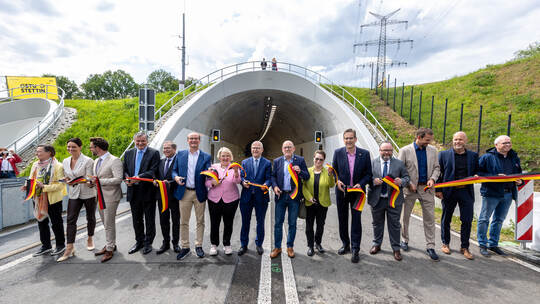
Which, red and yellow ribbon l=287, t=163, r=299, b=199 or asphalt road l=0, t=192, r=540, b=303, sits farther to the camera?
red and yellow ribbon l=287, t=163, r=299, b=199

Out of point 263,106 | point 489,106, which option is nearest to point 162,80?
point 263,106

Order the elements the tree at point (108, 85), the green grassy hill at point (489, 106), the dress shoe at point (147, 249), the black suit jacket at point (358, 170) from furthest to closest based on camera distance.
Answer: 1. the tree at point (108, 85)
2. the green grassy hill at point (489, 106)
3. the dress shoe at point (147, 249)
4. the black suit jacket at point (358, 170)

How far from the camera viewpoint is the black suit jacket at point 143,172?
13.9 feet

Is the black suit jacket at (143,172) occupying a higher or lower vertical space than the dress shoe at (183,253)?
higher

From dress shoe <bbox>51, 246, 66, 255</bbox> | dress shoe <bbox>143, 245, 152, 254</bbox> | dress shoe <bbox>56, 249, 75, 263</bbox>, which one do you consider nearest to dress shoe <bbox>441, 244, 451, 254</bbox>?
dress shoe <bbox>143, 245, 152, 254</bbox>

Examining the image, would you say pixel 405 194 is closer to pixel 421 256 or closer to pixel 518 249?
pixel 421 256

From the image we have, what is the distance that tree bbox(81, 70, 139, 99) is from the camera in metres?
73.4

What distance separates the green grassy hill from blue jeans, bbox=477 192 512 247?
7.98 meters

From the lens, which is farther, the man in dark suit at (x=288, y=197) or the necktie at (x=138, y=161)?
the necktie at (x=138, y=161)

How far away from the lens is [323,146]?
677 inches

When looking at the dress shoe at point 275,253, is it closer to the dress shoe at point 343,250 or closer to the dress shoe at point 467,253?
the dress shoe at point 343,250

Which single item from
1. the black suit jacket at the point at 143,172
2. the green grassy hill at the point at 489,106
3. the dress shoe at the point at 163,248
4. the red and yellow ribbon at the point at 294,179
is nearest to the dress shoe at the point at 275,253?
the red and yellow ribbon at the point at 294,179

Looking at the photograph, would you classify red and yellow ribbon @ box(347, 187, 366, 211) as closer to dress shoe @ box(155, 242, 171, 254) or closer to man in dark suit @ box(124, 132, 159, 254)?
dress shoe @ box(155, 242, 171, 254)

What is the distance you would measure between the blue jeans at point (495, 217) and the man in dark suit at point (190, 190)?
16.6 ft
